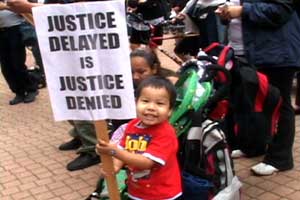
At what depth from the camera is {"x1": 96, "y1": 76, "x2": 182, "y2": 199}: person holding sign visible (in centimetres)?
271

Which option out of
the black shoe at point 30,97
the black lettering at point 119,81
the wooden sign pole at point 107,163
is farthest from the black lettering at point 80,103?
the black shoe at point 30,97

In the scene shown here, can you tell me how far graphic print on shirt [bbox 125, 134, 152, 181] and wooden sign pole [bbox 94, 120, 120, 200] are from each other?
18 centimetres

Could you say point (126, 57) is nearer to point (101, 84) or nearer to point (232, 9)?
point (101, 84)

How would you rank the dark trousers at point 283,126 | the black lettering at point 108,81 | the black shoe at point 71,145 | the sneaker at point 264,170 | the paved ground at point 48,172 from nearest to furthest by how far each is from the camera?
the black lettering at point 108,81, the dark trousers at point 283,126, the paved ground at point 48,172, the sneaker at point 264,170, the black shoe at point 71,145

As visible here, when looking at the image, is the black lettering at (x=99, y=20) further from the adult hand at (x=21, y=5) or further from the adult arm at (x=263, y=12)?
the adult arm at (x=263, y=12)

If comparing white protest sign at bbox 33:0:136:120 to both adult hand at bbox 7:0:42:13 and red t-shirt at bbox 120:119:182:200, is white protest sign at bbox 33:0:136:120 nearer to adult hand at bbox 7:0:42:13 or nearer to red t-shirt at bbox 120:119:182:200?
red t-shirt at bbox 120:119:182:200

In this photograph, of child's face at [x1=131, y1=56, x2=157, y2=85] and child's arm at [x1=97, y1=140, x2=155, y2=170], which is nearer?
child's arm at [x1=97, y1=140, x2=155, y2=170]

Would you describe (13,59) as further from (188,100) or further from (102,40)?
(102,40)

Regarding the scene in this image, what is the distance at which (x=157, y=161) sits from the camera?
269cm

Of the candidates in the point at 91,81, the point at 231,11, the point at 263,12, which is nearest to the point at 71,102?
the point at 91,81

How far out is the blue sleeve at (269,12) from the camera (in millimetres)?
3572

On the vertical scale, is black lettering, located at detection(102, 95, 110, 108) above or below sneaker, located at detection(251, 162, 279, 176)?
above

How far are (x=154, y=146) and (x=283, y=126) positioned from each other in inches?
66.2

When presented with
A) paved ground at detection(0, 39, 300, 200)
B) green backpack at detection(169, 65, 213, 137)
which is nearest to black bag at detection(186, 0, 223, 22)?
paved ground at detection(0, 39, 300, 200)
